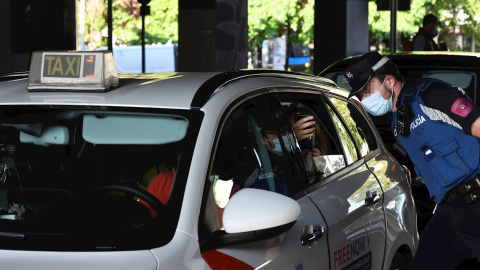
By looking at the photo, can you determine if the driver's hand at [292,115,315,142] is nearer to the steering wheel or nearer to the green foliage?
the steering wheel

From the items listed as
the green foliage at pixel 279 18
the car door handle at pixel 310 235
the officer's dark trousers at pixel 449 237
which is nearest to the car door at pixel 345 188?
the car door handle at pixel 310 235

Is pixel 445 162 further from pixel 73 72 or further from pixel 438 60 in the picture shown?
pixel 438 60

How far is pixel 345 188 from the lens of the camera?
16.9 ft

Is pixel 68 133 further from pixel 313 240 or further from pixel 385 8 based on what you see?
pixel 385 8

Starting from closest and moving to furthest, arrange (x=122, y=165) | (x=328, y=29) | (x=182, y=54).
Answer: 1. (x=122, y=165)
2. (x=182, y=54)
3. (x=328, y=29)

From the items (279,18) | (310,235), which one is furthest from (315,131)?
(279,18)

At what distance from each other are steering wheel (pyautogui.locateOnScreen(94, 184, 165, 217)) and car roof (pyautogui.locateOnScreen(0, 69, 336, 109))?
34 centimetres

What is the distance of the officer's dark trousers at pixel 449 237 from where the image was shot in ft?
17.7

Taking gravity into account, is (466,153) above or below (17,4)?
below

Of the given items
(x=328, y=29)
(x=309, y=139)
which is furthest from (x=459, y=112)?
(x=328, y=29)

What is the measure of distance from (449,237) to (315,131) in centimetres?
87

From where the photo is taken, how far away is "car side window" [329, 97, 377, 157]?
573 cm

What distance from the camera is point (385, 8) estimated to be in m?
17.9

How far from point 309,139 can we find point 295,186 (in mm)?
784
